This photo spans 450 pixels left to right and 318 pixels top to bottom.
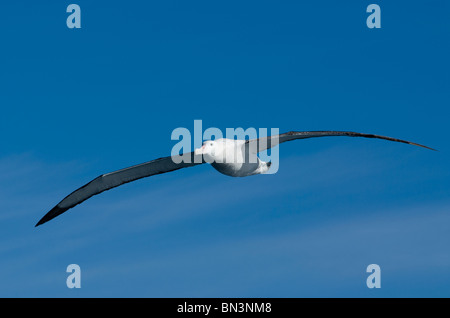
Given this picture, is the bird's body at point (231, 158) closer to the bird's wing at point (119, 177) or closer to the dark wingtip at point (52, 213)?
the bird's wing at point (119, 177)

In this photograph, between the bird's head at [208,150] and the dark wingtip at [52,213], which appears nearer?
the bird's head at [208,150]

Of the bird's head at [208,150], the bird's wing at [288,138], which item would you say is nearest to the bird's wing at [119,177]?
the bird's head at [208,150]

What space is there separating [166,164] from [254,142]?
396 cm

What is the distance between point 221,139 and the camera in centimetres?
1902

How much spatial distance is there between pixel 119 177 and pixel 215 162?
4771 mm

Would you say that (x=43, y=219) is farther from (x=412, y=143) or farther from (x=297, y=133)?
(x=412, y=143)

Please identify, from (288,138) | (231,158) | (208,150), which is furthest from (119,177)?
(288,138)

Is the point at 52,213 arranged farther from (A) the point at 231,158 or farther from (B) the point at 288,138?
(B) the point at 288,138

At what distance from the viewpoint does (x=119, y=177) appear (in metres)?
22.2

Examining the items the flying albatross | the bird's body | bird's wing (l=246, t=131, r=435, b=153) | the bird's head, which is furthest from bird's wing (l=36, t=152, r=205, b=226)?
bird's wing (l=246, t=131, r=435, b=153)

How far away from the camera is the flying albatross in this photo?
18.2m

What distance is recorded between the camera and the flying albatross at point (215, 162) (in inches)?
719
